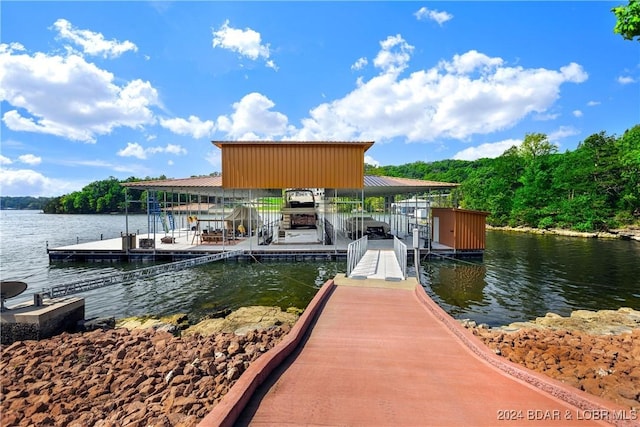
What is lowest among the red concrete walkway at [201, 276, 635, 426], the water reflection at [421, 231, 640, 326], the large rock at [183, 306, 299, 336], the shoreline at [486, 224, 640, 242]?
the water reflection at [421, 231, 640, 326]

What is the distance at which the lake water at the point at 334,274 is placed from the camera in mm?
9289

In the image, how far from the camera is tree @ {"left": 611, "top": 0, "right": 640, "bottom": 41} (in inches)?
176

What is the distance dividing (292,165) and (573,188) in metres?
34.4

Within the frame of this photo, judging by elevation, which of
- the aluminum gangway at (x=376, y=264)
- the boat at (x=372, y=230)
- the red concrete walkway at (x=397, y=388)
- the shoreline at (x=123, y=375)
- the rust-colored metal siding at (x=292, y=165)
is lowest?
the shoreline at (x=123, y=375)

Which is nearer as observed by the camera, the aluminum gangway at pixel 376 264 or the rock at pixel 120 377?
the rock at pixel 120 377

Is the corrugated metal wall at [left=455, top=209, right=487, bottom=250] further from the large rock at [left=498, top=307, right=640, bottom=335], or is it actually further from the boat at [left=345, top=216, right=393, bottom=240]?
the large rock at [left=498, top=307, right=640, bottom=335]

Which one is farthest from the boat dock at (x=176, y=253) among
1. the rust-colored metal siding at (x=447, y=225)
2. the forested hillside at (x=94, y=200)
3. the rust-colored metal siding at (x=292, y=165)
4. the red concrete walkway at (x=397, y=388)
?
the forested hillside at (x=94, y=200)

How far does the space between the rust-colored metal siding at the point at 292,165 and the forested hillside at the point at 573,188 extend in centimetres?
2358

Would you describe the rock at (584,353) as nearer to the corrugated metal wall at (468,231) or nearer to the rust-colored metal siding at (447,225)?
the corrugated metal wall at (468,231)

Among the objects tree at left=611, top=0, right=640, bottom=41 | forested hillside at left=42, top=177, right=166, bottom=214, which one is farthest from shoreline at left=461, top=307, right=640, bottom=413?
forested hillside at left=42, top=177, right=166, bottom=214

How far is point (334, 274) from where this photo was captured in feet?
42.7

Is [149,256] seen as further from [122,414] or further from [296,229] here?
[122,414]

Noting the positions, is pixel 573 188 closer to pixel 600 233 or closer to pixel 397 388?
pixel 600 233

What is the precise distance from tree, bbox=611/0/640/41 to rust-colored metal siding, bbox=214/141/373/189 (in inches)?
442
